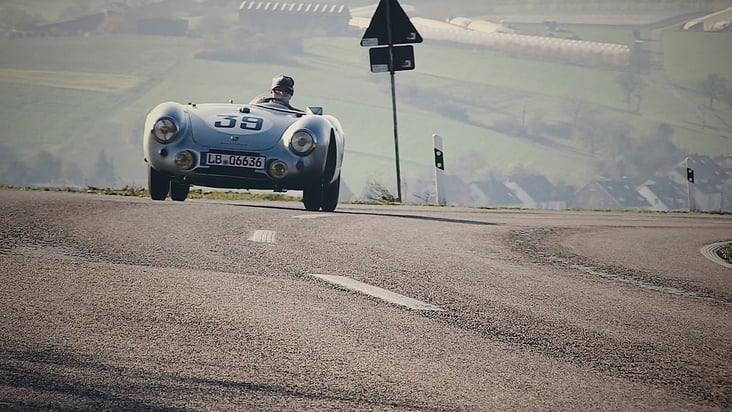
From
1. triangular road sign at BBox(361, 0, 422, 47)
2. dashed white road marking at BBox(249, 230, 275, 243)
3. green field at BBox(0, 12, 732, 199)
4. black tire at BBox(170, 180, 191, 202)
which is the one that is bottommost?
green field at BBox(0, 12, 732, 199)

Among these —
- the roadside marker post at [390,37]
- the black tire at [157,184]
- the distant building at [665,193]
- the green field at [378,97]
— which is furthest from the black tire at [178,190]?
the distant building at [665,193]

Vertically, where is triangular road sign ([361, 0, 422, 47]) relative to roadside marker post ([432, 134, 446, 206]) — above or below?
above

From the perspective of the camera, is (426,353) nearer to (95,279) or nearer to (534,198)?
(95,279)

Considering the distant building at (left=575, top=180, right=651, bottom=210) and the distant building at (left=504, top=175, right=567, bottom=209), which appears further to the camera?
the distant building at (left=504, top=175, right=567, bottom=209)

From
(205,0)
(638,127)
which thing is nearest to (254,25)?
(205,0)

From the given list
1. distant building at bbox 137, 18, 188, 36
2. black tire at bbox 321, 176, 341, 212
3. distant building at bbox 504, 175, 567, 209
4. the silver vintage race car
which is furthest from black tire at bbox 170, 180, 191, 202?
distant building at bbox 137, 18, 188, 36

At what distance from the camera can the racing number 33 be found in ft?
41.4

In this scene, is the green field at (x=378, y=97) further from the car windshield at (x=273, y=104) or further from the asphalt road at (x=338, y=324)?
the asphalt road at (x=338, y=324)

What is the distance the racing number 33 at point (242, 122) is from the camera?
496 inches

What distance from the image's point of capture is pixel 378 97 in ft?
386

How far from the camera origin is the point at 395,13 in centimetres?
1984

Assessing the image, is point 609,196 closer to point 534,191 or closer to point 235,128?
point 534,191

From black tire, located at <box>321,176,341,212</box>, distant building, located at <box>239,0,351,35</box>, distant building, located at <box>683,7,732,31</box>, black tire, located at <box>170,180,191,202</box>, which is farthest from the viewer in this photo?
distant building, located at <box>239,0,351,35</box>

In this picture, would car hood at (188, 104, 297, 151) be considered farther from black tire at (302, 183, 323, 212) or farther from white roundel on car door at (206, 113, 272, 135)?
black tire at (302, 183, 323, 212)
